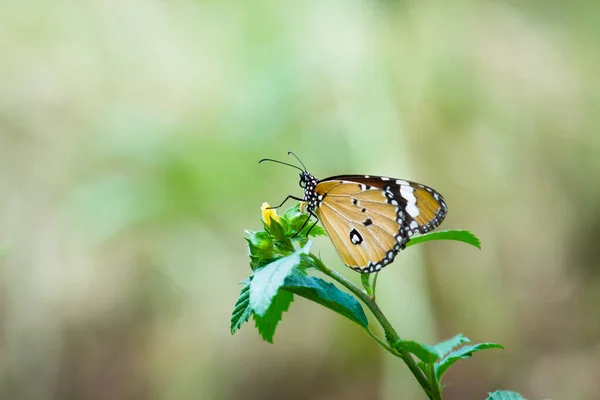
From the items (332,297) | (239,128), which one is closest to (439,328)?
(239,128)

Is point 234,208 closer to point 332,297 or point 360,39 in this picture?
point 360,39

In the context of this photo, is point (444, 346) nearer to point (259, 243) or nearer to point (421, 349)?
point (421, 349)

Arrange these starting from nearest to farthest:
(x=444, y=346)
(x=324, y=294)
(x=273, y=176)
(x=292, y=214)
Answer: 1. (x=444, y=346)
2. (x=324, y=294)
3. (x=292, y=214)
4. (x=273, y=176)

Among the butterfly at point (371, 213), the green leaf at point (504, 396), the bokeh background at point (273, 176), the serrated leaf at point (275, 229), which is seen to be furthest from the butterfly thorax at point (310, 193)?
the bokeh background at point (273, 176)

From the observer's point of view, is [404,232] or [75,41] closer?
[404,232]

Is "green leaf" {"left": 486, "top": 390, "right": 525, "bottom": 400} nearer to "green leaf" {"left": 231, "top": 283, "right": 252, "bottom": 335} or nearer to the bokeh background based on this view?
"green leaf" {"left": 231, "top": 283, "right": 252, "bottom": 335}

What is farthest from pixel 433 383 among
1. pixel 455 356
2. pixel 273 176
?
pixel 273 176

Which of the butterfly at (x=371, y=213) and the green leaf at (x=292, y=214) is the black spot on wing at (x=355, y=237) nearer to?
the butterfly at (x=371, y=213)

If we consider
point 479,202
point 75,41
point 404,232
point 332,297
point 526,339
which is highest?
point 75,41
